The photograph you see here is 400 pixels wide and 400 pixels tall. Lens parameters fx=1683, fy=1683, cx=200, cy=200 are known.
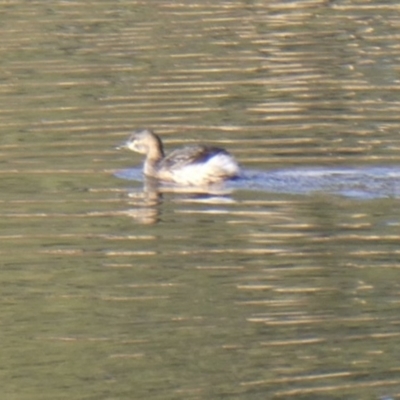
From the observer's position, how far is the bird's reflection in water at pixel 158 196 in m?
12.7

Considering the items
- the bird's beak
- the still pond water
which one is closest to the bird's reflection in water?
the still pond water

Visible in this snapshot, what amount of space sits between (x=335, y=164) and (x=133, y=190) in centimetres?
168

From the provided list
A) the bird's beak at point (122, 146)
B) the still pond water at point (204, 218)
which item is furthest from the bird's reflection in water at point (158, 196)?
the bird's beak at point (122, 146)

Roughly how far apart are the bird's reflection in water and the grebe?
8 cm

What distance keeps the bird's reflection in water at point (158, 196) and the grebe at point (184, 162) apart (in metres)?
0.08

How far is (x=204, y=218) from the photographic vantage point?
12438 millimetres

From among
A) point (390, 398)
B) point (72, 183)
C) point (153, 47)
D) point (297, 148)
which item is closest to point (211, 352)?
point (390, 398)

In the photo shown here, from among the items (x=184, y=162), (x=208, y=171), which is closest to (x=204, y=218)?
(x=208, y=171)

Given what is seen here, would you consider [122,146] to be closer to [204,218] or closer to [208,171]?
[208,171]

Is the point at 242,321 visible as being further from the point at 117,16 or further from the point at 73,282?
the point at 117,16

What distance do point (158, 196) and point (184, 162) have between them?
0.49 m

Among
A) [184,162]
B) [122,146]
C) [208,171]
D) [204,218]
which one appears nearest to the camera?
[204,218]

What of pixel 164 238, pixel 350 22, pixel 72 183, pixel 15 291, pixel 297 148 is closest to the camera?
pixel 15 291

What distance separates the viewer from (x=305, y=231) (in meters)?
11.8
